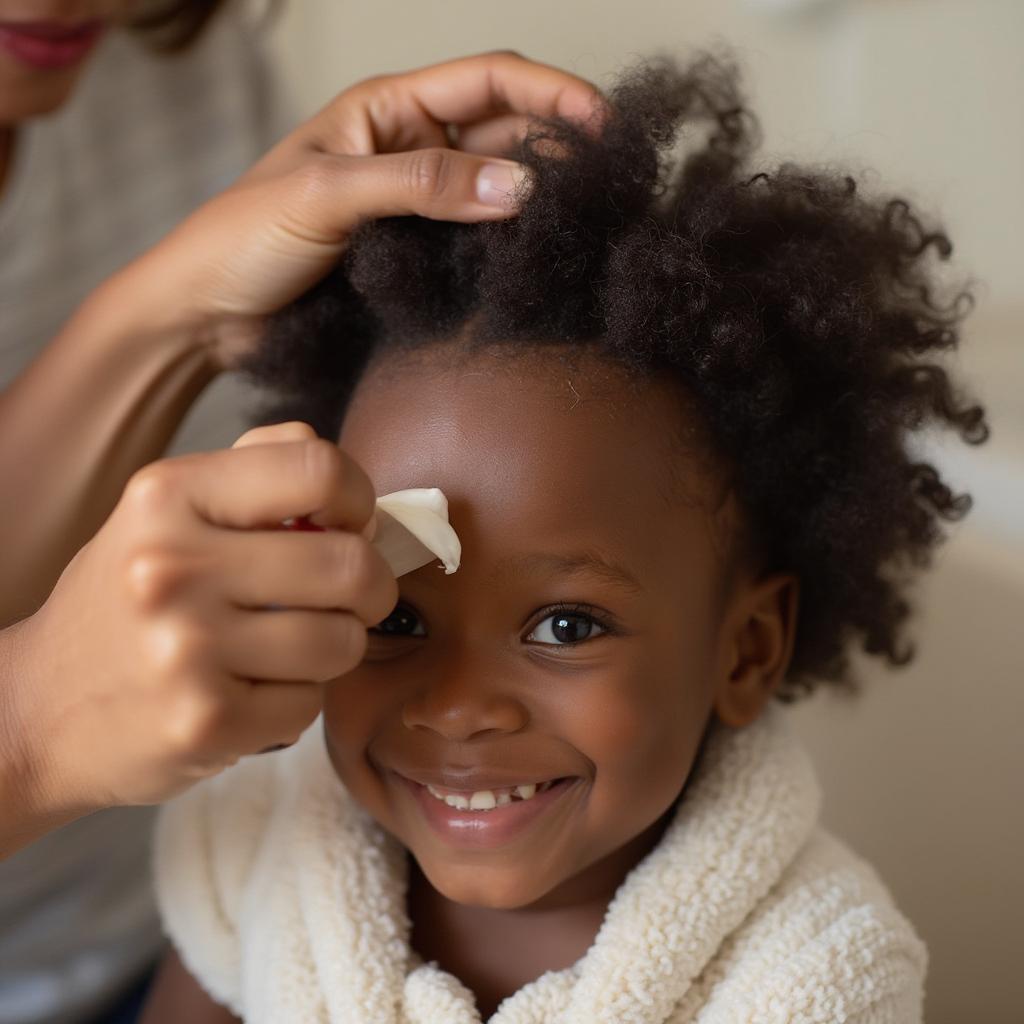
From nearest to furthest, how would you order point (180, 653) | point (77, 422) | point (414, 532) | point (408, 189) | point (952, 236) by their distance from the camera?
1. point (180, 653)
2. point (414, 532)
3. point (408, 189)
4. point (77, 422)
5. point (952, 236)

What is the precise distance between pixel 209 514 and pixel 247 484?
2 centimetres

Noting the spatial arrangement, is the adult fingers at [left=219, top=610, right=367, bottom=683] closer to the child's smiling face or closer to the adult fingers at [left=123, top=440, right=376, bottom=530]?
the adult fingers at [left=123, top=440, right=376, bottom=530]

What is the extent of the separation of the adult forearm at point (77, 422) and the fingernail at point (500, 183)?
0.99 feet

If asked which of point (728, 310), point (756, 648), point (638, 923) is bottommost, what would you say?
point (638, 923)

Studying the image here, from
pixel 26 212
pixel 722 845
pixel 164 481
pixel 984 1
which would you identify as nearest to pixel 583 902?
pixel 722 845

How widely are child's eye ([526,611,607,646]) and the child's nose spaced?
4 centimetres

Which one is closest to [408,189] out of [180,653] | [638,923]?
[180,653]

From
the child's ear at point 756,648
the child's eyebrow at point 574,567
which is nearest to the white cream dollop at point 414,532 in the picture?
the child's eyebrow at point 574,567

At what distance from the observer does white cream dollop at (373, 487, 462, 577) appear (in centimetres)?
64

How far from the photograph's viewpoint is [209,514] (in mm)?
542

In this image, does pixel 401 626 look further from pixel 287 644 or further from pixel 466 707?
pixel 287 644

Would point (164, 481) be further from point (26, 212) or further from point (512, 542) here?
point (26, 212)

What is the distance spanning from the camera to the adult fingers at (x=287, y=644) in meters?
0.53

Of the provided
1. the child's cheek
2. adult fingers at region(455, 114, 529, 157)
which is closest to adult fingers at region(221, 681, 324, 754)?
the child's cheek
